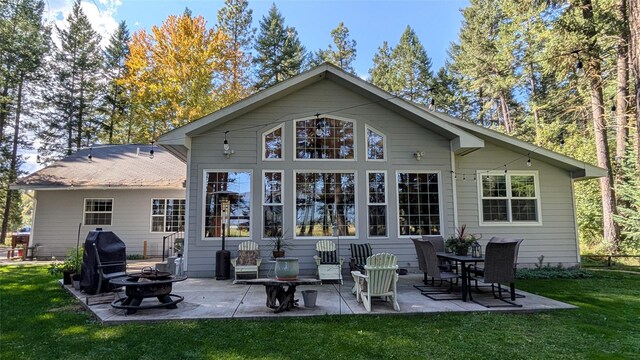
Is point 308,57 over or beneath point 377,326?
over

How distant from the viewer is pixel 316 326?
4684 mm

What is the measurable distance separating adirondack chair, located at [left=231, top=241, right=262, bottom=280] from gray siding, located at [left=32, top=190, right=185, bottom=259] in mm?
5951

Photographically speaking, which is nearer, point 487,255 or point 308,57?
point 487,255

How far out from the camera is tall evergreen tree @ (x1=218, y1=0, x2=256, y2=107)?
1848 cm

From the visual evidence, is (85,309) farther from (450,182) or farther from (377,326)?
(450,182)

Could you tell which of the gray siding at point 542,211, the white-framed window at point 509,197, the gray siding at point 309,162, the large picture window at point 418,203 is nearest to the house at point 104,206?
the gray siding at point 309,162

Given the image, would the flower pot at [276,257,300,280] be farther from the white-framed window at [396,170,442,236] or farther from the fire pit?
the white-framed window at [396,170,442,236]

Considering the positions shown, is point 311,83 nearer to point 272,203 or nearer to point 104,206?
point 272,203

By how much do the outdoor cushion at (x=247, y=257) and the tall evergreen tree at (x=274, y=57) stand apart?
15.4 metres

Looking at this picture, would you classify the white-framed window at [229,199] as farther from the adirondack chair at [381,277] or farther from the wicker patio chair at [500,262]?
the wicker patio chair at [500,262]

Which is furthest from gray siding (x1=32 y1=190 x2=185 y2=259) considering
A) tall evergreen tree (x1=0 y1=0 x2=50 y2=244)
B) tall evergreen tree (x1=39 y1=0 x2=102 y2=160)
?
tall evergreen tree (x1=39 y1=0 x2=102 y2=160)

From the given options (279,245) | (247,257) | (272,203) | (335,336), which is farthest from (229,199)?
(335,336)

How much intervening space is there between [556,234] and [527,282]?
2387mm

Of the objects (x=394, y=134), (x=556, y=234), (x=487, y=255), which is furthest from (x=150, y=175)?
(x=556, y=234)
